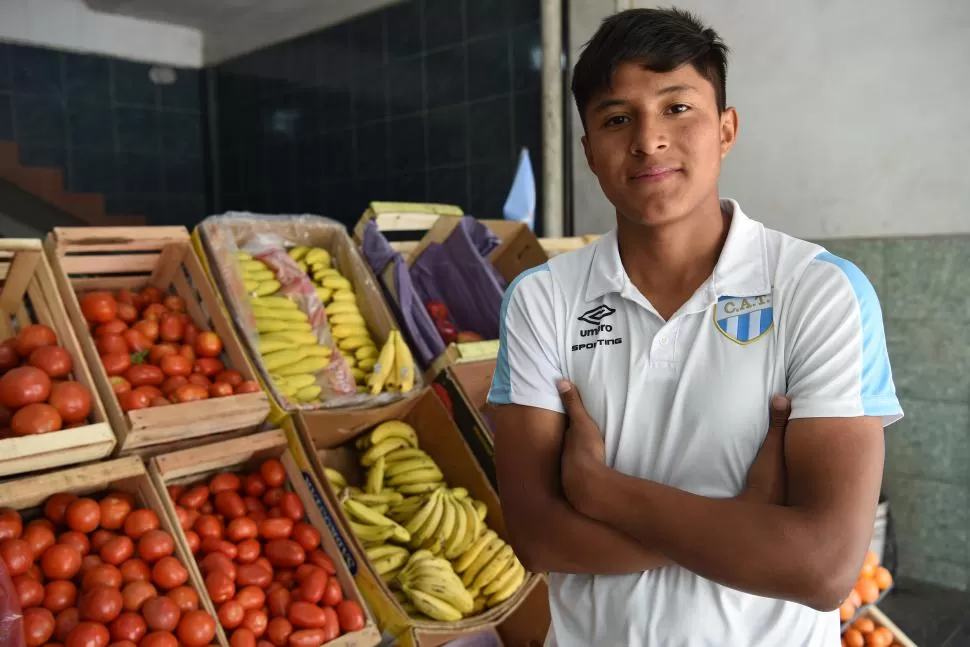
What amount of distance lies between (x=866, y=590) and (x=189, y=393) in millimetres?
2303

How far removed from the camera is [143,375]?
2.07 m

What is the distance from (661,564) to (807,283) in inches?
14.8

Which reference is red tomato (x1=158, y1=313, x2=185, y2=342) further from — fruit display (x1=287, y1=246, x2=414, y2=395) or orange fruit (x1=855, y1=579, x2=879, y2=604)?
orange fruit (x1=855, y1=579, x2=879, y2=604)

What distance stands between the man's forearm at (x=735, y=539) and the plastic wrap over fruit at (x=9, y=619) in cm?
113

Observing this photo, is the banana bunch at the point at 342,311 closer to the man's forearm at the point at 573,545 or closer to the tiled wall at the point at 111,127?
the man's forearm at the point at 573,545

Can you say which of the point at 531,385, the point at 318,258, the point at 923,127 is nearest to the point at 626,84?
the point at 531,385

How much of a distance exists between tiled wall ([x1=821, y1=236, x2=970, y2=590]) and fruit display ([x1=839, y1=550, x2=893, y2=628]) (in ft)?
1.69

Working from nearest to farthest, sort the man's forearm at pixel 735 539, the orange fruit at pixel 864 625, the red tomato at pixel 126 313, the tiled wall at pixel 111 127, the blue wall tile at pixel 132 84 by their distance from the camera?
1. the man's forearm at pixel 735 539
2. the red tomato at pixel 126 313
3. the orange fruit at pixel 864 625
4. the tiled wall at pixel 111 127
5. the blue wall tile at pixel 132 84

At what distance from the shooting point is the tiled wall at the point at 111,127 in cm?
580

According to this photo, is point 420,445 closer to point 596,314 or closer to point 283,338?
point 283,338

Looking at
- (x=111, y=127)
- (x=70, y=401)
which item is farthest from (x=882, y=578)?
(x=111, y=127)

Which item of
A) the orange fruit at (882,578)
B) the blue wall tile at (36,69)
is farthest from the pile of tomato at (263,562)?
the blue wall tile at (36,69)

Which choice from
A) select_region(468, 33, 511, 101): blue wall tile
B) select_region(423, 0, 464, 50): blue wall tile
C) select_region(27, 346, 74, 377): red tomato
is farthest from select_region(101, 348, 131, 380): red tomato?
select_region(423, 0, 464, 50): blue wall tile

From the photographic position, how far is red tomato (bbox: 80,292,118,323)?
85.0 inches
